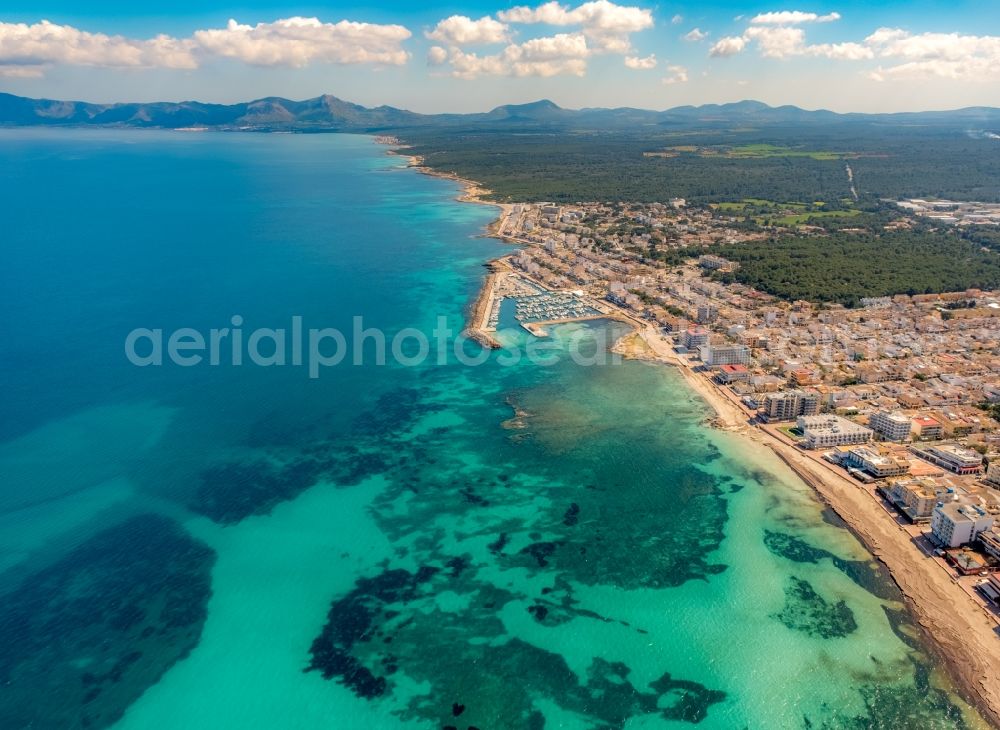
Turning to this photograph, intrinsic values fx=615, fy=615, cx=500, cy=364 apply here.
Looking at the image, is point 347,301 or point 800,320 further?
point 347,301

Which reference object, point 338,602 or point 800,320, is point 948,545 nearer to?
point 338,602

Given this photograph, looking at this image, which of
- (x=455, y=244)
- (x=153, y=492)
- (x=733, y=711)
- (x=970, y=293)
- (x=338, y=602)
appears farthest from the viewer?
(x=455, y=244)

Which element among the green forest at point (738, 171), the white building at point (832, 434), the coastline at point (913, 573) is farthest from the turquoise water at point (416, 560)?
the green forest at point (738, 171)

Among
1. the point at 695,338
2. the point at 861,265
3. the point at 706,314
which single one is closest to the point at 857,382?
the point at 695,338

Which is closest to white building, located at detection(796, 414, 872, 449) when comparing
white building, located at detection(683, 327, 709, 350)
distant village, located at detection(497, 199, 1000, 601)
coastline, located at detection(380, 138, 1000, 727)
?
distant village, located at detection(497, 199, 1000, 601)

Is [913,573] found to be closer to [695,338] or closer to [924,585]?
[924,585]

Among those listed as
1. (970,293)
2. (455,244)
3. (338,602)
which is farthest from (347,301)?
(970,293)

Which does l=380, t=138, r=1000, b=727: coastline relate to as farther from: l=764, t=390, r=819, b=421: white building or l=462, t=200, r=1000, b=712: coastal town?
l=764, t=390, r=819, b=421: white building

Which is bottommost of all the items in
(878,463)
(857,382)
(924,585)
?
(924,585)
